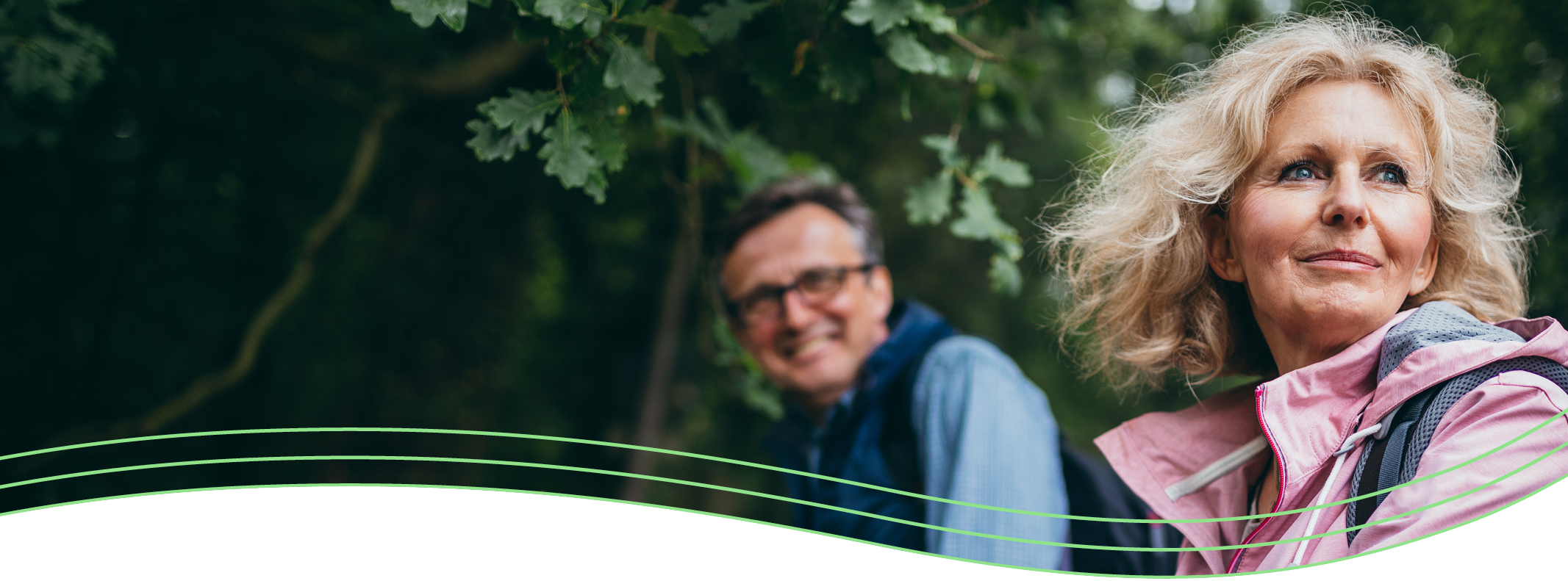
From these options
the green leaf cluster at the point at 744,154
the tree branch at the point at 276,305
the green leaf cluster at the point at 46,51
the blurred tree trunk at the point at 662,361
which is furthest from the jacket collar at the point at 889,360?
the blurred tree trunk at the point at 662,361

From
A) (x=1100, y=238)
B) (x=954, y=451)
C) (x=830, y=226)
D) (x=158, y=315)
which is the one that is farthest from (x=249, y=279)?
(x=1100, y=238)

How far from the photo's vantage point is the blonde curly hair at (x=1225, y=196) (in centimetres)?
76

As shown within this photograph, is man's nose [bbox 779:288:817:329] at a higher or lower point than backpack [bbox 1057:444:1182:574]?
higher

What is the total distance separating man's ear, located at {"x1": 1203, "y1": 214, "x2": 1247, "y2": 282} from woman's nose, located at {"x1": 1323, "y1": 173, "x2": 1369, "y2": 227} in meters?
0.12

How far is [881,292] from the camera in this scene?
77.3 inches

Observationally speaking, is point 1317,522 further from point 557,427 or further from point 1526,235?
point 557,427

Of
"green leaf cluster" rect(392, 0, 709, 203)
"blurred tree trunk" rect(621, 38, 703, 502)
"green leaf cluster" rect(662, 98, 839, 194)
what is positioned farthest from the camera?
"blurred tree trunk" rect(621, 38, 703, 502)

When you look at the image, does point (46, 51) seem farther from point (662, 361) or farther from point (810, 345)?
point (662, 361)

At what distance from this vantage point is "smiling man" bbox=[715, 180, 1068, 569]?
4.41ft

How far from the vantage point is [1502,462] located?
0.65 m

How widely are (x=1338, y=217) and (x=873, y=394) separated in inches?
42.8

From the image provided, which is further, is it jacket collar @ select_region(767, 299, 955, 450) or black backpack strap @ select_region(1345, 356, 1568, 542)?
jacket collar @ select_region(767, 299, 955, 450)

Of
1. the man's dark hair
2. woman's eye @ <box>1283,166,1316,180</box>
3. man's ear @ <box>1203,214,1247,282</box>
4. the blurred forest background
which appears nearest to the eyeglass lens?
the man's dark hair

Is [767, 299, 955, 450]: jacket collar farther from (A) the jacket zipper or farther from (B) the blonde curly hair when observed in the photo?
(A) the jacket zipper
